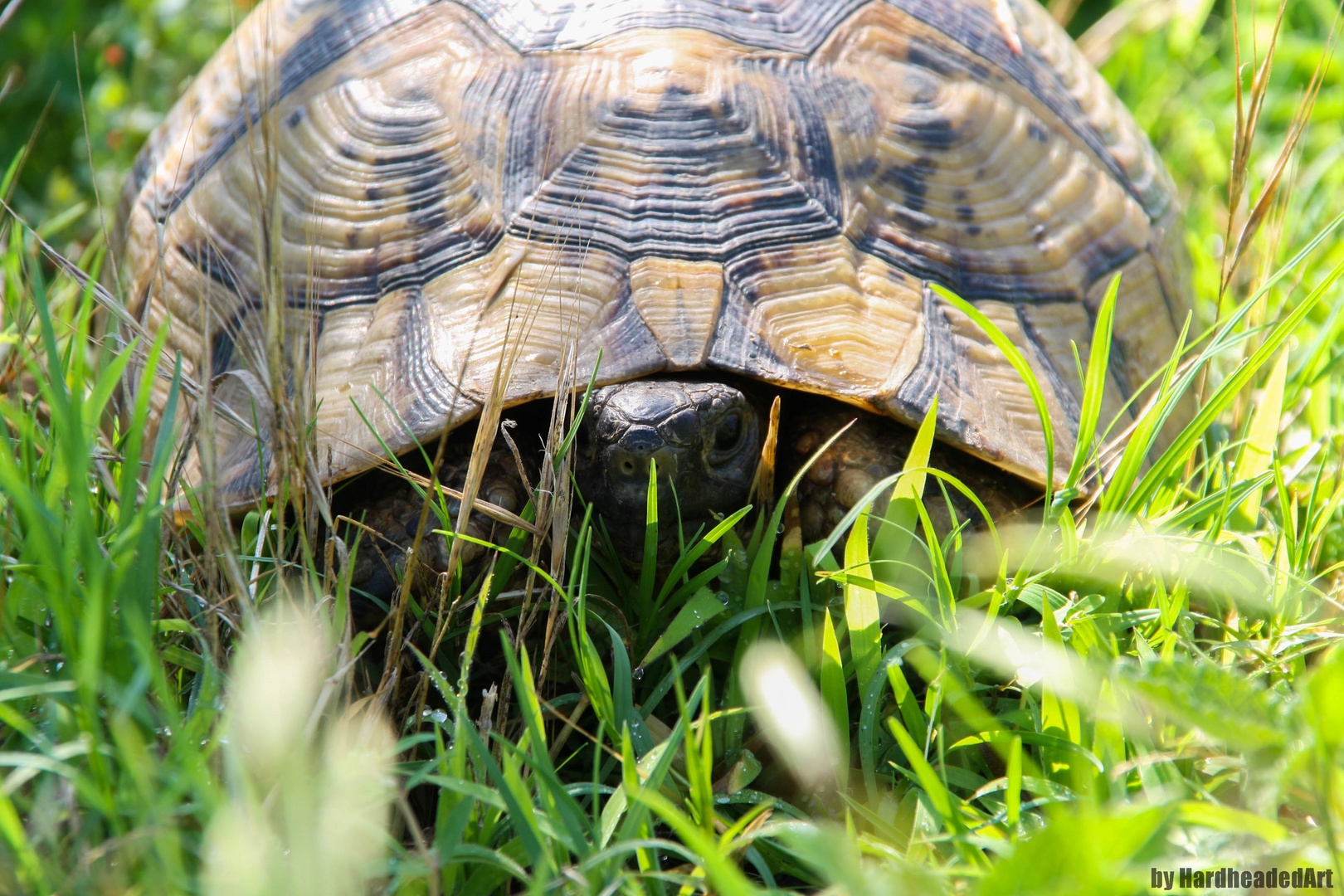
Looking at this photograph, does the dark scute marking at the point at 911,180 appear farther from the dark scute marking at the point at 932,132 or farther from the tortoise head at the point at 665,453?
the tortoise head at the point at 665,453

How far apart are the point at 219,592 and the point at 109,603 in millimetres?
274

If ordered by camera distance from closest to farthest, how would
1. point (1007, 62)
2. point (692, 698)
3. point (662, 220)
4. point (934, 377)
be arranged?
point (692, 698)
point (934, 377)
point (662, 220)
point (1007, 62)

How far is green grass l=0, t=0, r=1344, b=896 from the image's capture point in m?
1.09

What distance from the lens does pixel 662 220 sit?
1985 millimetres

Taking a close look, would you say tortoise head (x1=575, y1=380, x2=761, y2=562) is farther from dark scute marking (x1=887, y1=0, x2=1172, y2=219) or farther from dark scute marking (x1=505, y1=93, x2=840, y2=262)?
dark scute marking (x1=887, y1=0, x2=1172, y2=219)

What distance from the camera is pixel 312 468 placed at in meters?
1.46

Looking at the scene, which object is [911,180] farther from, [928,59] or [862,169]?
[928,59]

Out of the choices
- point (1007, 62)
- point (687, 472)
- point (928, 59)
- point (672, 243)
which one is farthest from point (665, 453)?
point (1007, 62)

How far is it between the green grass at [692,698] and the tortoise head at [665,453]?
0.34ft

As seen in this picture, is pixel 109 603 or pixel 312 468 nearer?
pixel 109 603

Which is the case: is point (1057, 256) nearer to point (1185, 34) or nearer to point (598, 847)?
point (598, 847)

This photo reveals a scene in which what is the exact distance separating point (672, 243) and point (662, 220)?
0.20 feet

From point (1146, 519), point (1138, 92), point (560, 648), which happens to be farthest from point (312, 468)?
point (1138, 92)

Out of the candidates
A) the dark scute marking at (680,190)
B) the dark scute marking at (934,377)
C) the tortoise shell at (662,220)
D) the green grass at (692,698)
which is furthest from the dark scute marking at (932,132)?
the green grass at (692,698)
